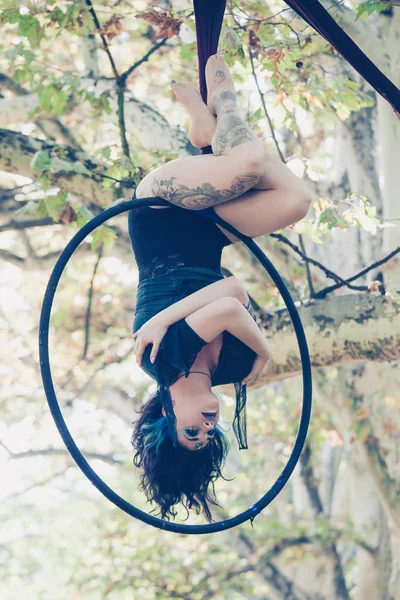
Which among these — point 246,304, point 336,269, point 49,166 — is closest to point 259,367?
point 246,304

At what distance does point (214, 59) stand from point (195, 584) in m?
6.33

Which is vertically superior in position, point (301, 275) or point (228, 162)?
point (301, 275)

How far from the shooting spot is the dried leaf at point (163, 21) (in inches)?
173

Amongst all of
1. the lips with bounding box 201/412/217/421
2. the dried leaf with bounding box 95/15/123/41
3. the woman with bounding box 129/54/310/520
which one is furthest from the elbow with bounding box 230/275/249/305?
the dried leaf with bounding box 95/15/123/41

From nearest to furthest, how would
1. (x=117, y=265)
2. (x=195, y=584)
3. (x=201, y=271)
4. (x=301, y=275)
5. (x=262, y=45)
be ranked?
1. (x=201, y=271)
2. (x=262, y=45)
3. (x=301, y=275)
4. (x=195, y=584)
5. (x=117, y=265)

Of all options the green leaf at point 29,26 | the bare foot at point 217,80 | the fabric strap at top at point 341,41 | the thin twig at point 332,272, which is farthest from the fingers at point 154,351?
the green leaf at point 29,26

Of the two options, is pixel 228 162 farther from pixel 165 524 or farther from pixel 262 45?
pixel 262 45

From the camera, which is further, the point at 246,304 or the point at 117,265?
the point at 117,265

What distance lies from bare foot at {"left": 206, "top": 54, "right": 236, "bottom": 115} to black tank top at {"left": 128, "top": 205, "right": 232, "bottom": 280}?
447 mm

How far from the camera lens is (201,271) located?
320cm

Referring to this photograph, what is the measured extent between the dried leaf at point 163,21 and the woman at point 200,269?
1296mm

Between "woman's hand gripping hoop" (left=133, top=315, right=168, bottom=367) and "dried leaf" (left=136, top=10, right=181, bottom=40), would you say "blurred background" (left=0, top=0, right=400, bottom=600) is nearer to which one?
"dried leaf" (left=136, top=10, right=181, bottom=40)

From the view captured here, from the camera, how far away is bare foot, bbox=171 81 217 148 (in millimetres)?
3242

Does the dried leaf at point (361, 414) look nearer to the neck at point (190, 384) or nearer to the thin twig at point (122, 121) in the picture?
the thin twig at point (122, 121)
